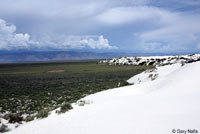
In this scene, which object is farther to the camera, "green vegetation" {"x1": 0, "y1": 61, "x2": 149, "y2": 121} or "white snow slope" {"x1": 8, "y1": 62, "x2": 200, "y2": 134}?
"green vegetation" {"x1": 0, "y1": 61, "x2": 149, "y2": 121}

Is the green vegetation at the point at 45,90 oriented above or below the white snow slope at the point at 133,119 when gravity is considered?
below

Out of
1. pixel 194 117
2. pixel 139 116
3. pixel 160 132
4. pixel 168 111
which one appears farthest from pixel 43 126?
pixel 194 117

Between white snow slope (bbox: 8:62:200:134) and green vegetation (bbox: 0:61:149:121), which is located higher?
white snow slope (bbox: 8:62:200:134)

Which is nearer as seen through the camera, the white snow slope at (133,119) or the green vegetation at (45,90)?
the white snow slope at (133,119)

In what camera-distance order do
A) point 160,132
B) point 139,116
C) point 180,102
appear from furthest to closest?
1. point 180,102
2. point 139,116
3. point 160,132

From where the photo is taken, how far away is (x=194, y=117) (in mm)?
6445

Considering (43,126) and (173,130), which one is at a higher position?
(173,130)

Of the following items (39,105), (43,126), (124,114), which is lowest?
(39,105)

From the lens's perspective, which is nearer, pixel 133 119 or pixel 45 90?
pixel 133 119

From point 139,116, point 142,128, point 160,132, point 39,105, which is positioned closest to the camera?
point 160,132

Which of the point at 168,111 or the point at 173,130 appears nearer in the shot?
the point at 173,130

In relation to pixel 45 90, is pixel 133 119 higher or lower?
higher

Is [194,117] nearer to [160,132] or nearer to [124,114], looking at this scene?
[160,132]

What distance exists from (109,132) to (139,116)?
5.73ft
